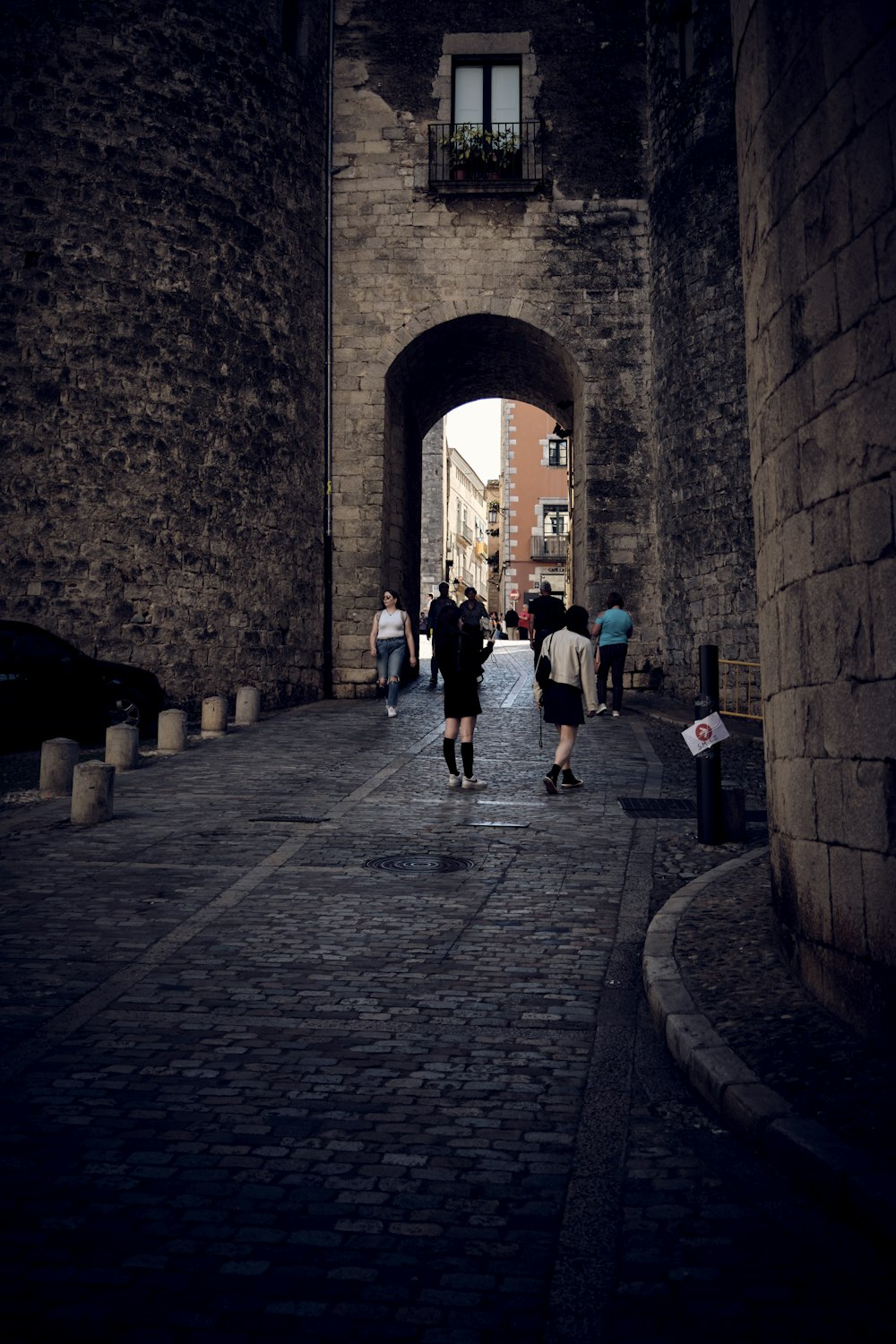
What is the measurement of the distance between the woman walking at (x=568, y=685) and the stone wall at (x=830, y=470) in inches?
204

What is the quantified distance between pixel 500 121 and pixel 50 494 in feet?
35.1

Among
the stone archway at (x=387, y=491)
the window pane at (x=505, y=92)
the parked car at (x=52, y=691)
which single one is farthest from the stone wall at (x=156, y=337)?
the window pane at (x=505, y=92)

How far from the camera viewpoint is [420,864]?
725 centimetres

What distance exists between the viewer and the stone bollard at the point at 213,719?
14.5m

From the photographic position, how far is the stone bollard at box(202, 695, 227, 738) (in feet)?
47.4

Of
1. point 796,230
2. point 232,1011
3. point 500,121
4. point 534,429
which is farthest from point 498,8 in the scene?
point 534,429

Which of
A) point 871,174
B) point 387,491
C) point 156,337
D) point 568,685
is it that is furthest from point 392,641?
point 871,174

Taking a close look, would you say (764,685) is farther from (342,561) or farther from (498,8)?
(498,8)

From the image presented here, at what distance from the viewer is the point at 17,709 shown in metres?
12.6

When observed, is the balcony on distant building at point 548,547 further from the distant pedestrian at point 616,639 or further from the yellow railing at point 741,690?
the distant pedestrian at point 616,639

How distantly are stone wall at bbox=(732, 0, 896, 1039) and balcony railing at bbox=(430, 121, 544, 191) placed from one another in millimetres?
16189

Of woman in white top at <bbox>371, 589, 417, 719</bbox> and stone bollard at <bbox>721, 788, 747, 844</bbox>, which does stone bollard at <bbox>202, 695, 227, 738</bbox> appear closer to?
woman in white top at <bbox>371, 589, 417, 719</bbox>

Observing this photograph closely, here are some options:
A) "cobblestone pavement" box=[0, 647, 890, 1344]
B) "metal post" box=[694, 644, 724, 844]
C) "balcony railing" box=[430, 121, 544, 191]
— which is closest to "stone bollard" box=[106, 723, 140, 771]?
"cobblestone pavement" box=[0, 647, 890, 1344]

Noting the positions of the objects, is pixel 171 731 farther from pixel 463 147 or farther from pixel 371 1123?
pixel 463 147
